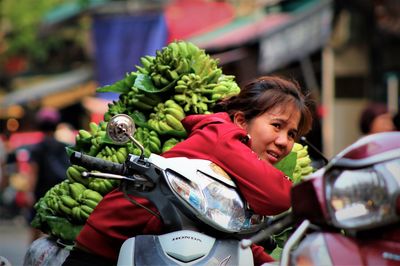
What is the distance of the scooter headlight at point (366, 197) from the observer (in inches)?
120

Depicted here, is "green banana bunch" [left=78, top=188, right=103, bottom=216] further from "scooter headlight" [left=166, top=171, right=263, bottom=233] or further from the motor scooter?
"scooter headlight" [left=166, top=171, right=263, bottom=233]

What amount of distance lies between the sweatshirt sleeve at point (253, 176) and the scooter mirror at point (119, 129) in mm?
391

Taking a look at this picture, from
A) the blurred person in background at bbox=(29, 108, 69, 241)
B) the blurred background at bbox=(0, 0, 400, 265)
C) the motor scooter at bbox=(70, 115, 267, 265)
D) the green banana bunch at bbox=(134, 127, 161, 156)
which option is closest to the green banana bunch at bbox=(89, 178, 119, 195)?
the green banana bunch at bbox=(134, 127, 161, 156)

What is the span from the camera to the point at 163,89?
16.3 feet

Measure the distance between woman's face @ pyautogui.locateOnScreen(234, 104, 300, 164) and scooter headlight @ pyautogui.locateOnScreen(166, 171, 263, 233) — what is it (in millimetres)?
406

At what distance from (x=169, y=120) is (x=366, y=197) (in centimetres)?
187

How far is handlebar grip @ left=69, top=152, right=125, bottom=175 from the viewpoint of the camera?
378 centimetres

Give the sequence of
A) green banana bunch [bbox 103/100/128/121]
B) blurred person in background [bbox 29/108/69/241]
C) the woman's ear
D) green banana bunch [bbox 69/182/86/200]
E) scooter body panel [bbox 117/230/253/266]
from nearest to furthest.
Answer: scooter body panel [bbox 117/230/253/266], the woman's ear, green banana bunch [bbox 69/182/86/200], green banana bunch [bbox 103/100/128/121], blurred person in background [bbox 29/108/69/241]

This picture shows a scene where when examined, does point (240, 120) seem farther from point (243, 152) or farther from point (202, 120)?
point (243, 152)

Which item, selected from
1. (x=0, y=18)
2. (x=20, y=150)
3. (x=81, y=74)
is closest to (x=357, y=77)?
(x=20, y=150)

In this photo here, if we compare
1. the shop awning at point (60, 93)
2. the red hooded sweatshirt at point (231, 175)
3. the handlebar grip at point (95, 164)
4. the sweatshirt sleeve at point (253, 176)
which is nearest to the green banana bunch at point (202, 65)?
the red hooded sweatshirt at point (231, 175)

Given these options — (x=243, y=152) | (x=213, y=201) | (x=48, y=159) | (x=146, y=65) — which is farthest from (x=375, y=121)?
(x=213, y=201)

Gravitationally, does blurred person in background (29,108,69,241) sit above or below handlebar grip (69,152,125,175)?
below

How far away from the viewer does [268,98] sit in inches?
170
